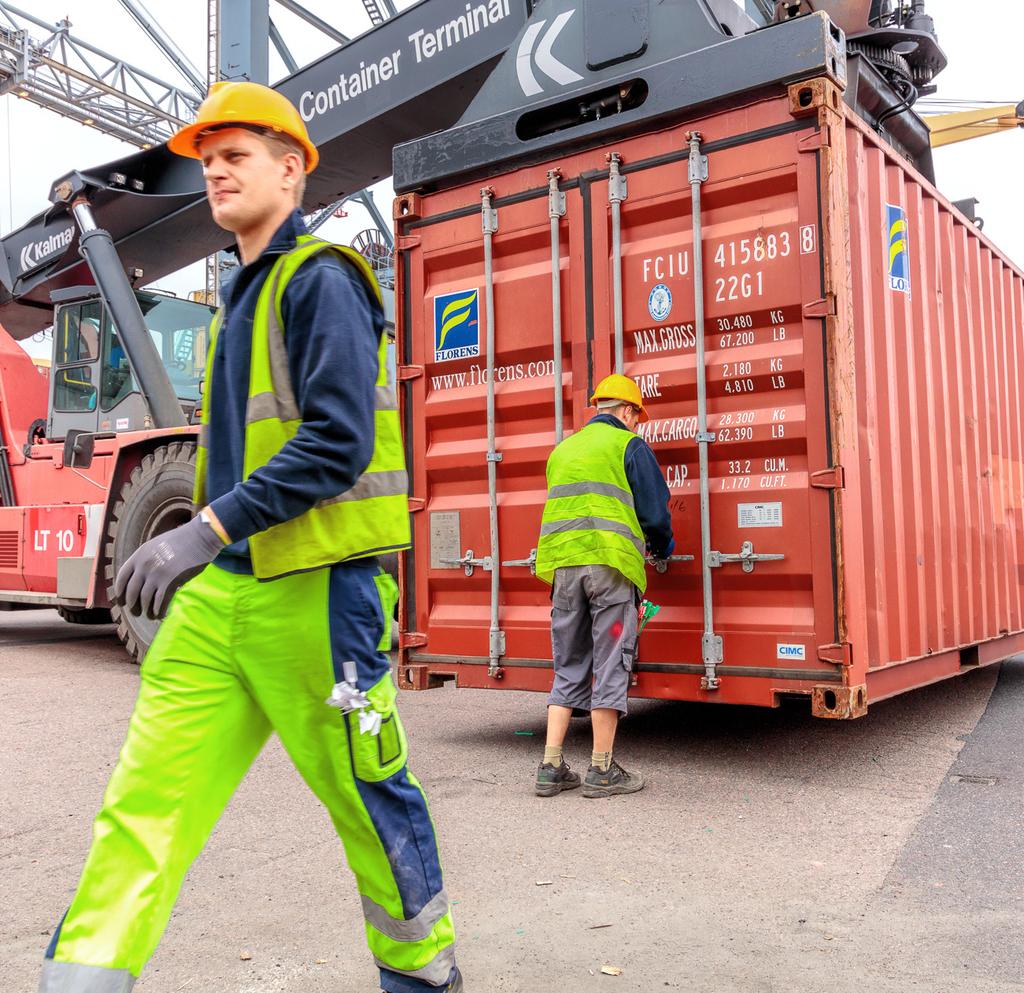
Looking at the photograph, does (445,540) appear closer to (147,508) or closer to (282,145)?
(147,508)

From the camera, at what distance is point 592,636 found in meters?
4.89

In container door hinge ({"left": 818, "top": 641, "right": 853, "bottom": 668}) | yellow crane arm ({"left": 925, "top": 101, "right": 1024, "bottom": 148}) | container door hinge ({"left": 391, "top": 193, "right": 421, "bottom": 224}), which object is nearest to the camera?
container door hinge ({"left": 818, "top": 641, "right": 853, "bottom": 668})

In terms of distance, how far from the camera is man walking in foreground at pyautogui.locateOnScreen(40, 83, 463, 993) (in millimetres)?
2055

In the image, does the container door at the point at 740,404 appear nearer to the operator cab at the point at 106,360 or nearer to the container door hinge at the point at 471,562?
the container door hinge at the point at 471,562

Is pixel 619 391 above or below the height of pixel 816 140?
below

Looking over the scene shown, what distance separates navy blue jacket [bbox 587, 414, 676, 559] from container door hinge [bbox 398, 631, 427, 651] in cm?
167

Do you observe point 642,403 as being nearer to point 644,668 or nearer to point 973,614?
point 644,668

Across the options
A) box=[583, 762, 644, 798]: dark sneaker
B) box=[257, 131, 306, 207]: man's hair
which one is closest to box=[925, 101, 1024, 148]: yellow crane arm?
box=[583, 762, 644, 798]: dark sneaker

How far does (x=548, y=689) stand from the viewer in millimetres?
5363

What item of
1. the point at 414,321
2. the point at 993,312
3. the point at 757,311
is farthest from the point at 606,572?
the point at 993,312

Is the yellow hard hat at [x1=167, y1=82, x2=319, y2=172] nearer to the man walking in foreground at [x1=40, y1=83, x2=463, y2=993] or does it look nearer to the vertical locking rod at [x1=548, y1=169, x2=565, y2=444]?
the man walking in foreground at [x1=40, y1=83, x2=463, y2=993]

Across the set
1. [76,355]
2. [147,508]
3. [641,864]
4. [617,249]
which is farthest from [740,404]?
[76,355]

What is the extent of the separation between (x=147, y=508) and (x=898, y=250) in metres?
5.39

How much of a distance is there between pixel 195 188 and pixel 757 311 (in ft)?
17.7
